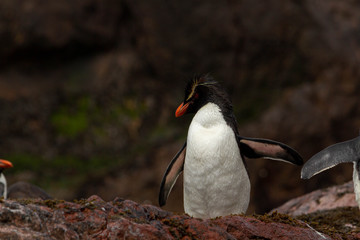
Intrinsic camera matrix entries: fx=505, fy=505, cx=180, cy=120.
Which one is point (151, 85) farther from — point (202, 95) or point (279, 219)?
point (279, 219)

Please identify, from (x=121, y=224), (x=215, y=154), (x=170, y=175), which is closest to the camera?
(x=121, y=224)

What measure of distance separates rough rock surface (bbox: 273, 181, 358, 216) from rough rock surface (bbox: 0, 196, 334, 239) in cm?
214

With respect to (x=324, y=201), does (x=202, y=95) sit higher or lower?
higher

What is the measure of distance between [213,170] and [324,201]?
196cm

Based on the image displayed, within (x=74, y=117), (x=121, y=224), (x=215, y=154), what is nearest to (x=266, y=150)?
(x=215, y=154)

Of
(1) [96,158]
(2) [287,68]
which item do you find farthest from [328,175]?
(1) [96,158]

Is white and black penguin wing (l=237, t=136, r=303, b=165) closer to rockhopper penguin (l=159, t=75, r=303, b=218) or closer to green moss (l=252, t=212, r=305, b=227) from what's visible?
rockhopper penguin (l=159, t=75, r=303, b=218)

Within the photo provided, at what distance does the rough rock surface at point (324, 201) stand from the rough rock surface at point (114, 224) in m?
2.14

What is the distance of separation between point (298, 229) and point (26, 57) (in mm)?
9410

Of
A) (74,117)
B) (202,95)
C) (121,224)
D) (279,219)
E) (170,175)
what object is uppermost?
(74,117)

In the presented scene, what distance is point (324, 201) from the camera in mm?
5738

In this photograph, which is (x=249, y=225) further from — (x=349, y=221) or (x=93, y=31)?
(x=93, y=31)

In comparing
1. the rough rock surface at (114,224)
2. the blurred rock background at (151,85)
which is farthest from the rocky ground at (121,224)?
the blurred rock background at (151,85)

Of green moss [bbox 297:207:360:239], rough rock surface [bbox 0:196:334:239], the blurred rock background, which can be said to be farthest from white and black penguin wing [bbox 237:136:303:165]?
the blurred rock background
